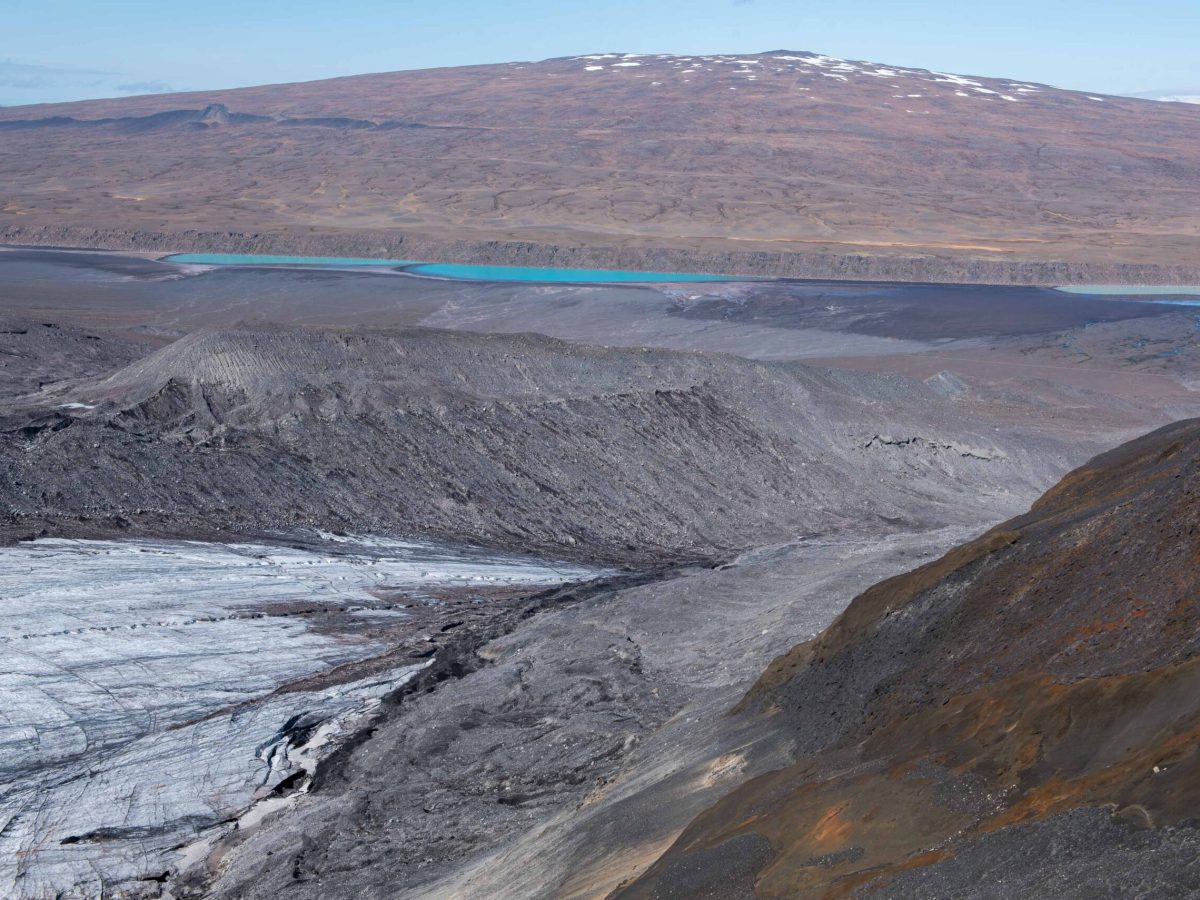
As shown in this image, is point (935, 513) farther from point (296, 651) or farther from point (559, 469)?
point (296, 651)

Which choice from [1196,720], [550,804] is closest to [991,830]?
[1196,720]

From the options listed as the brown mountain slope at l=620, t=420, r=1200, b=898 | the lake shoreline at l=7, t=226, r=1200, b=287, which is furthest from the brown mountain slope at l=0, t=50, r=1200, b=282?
the brown mountain slope at l=620, t=420, r=1200, b=898

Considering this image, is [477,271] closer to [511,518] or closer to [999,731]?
[511,518]

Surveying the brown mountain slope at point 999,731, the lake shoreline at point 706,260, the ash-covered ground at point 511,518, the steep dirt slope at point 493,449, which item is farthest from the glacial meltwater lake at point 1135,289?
the brown mountain slope at point 999,731

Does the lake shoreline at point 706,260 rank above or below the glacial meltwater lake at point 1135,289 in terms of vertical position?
above

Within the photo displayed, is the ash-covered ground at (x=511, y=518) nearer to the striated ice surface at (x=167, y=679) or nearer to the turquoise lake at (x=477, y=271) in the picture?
the striated ice surface at (x=167, y=679)

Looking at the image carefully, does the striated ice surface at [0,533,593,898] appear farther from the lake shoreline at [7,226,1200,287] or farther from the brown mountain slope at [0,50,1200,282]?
the brown mountain slope at [0,50,1200,282]
